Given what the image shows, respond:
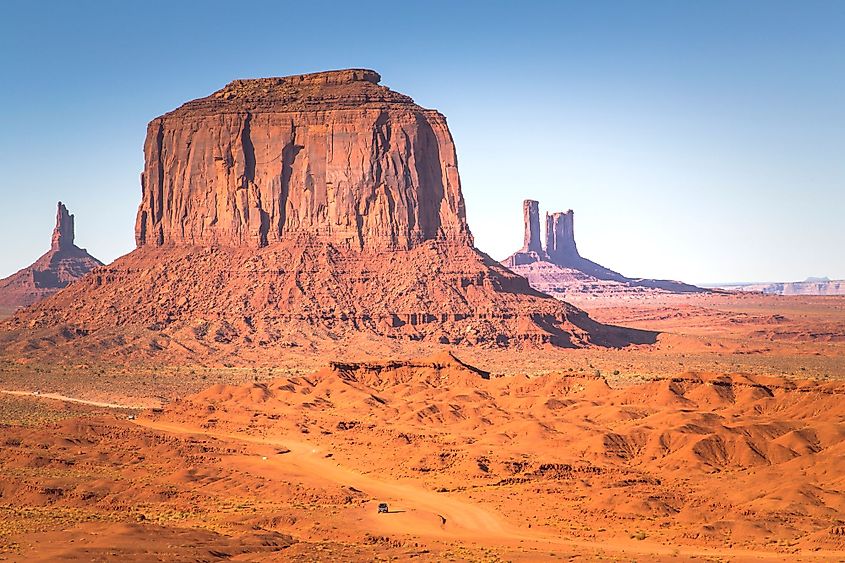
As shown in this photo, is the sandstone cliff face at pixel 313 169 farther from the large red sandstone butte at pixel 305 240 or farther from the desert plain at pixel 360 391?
the desert plain at pixel 360 391

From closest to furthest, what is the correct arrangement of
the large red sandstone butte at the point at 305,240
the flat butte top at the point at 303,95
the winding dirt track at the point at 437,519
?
the winding dirt track at the point at 437,519, the large red sandstone butte at the point at 305,240, the flat butte top at the point at 303,95

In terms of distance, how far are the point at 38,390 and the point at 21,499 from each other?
54.1 metres

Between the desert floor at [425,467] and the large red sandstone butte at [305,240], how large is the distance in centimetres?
2773

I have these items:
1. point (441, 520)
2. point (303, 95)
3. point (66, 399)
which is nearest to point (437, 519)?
point (441, 520)

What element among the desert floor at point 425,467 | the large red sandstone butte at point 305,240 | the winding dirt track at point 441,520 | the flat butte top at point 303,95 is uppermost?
the flat butte top at point 303,95

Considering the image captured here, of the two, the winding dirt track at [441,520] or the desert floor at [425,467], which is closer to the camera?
the winding dirt track at [441,520]

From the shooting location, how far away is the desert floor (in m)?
46.3

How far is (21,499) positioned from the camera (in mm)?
54438

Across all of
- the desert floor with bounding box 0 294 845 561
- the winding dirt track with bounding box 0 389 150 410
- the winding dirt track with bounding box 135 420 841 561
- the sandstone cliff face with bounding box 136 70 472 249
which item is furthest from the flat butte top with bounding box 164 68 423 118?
the winding dirt track with bounding box 135 420 841 561

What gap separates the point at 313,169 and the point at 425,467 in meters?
85.3

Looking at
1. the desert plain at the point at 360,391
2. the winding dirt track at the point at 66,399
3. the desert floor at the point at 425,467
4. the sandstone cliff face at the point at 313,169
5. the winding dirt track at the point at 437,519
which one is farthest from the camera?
the sandstone cliff face at the point at 313,169

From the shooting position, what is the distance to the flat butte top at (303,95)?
148000 millimetres

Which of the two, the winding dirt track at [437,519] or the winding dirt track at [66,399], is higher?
the winding dirt track at [66,399]

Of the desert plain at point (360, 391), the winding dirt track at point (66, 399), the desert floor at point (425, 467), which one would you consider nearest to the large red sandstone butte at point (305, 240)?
the desert plain at point (360, 391)
